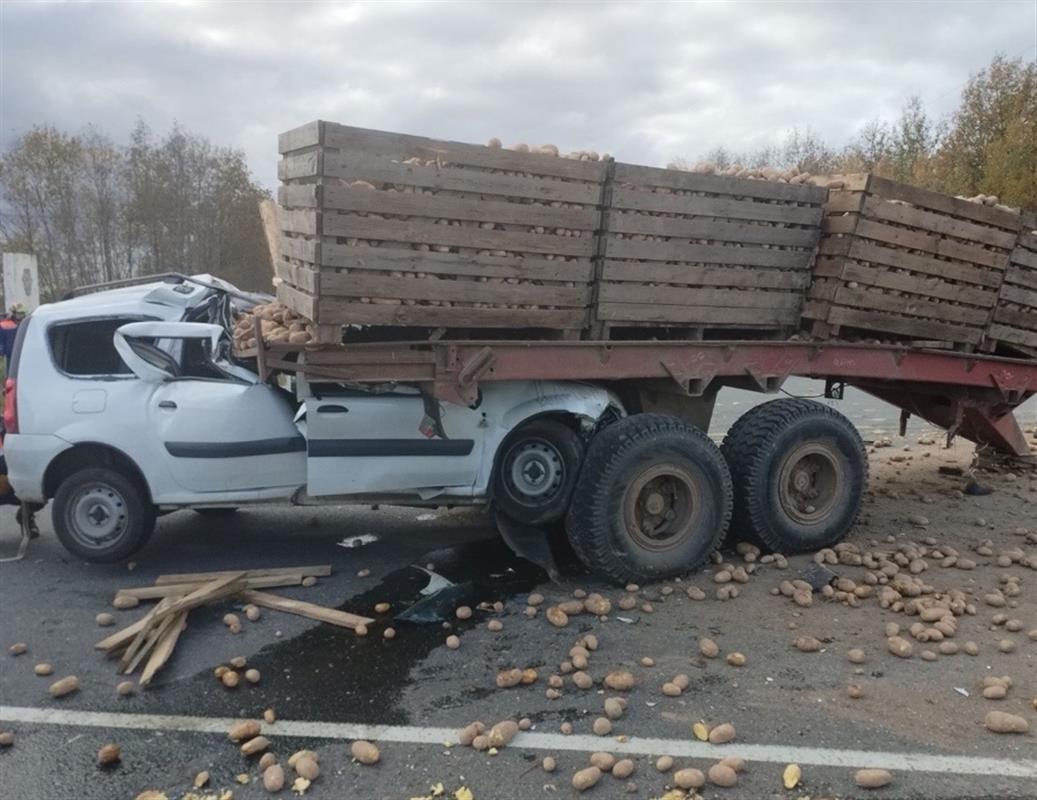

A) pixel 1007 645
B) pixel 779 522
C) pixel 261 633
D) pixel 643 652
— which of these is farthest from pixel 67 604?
pixel 1007 645

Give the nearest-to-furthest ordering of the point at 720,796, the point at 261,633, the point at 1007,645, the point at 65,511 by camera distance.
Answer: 1. the point at 720,796
2. the point at 1007,645
3. the point at 261,633
4. the point at 65,511

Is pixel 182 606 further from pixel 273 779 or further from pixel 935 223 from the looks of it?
pixel 935 223

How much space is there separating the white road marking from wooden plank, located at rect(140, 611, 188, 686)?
1.05 feet

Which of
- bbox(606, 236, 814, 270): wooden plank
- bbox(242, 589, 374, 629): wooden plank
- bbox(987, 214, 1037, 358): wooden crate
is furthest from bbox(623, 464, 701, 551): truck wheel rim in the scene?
bbox(987, 214, 1037, 358): wooden crate

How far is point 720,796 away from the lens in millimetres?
3176

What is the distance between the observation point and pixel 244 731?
3.65 m

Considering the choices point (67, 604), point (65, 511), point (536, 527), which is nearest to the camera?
point (67, 604)

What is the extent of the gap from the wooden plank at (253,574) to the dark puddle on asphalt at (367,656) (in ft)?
1.52

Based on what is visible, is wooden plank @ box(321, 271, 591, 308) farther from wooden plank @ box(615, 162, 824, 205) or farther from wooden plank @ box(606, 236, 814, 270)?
wooden plank @ box(615, 162, 824, 205)

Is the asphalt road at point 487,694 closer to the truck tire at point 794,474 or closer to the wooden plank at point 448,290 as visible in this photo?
the truck tire at point 794,474

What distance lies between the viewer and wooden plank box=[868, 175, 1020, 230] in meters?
5.86

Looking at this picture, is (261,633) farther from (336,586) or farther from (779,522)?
(779,522)

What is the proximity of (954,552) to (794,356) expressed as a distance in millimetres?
1822

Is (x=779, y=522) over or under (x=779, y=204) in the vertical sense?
under
